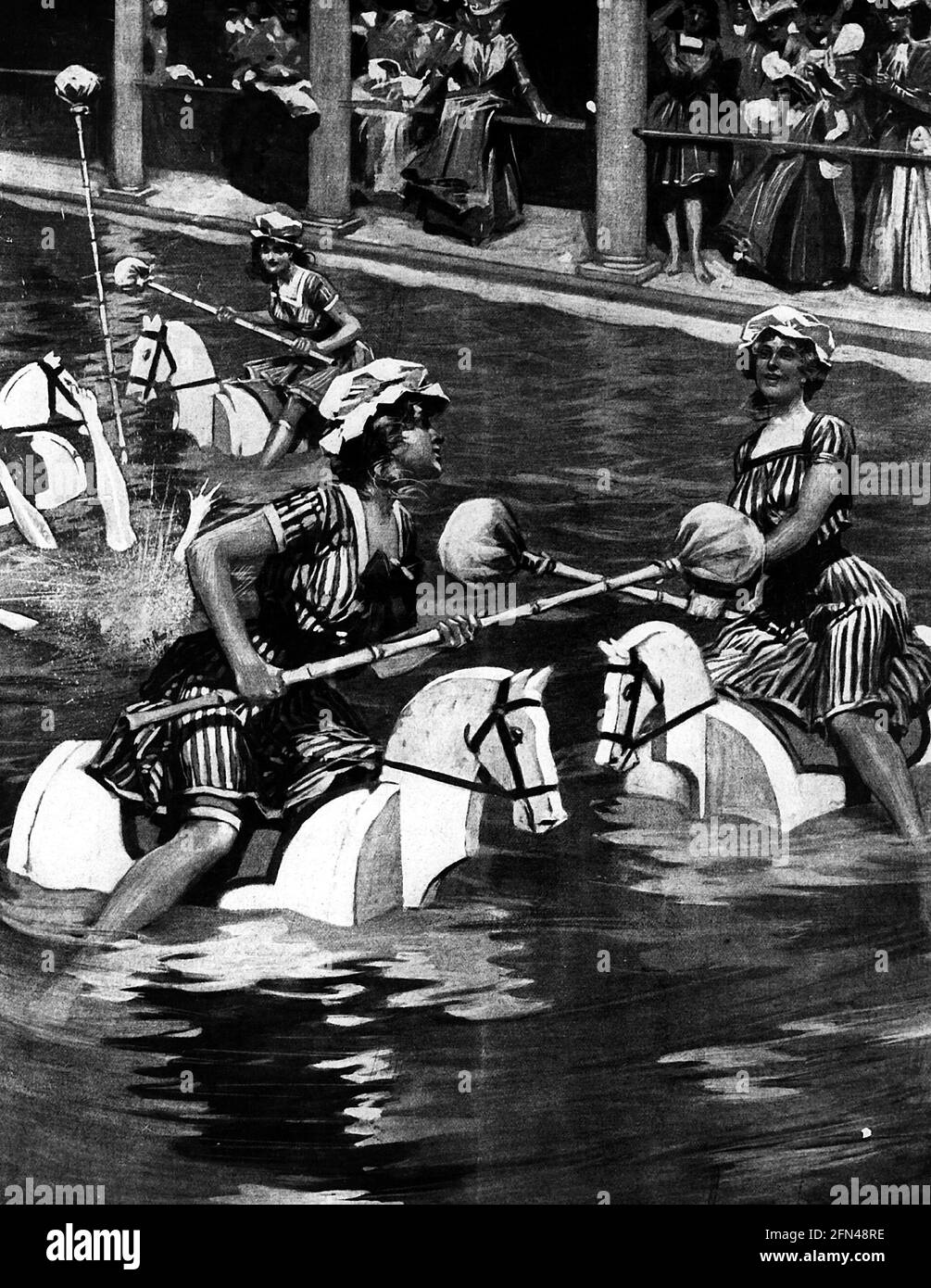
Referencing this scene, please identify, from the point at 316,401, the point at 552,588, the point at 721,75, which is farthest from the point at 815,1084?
the point at 721,75

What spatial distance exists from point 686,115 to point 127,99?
2.68m

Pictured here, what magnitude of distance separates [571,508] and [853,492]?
132 centimetres

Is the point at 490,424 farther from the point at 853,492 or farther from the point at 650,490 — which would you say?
the point at 853,492

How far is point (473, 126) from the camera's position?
7906mm

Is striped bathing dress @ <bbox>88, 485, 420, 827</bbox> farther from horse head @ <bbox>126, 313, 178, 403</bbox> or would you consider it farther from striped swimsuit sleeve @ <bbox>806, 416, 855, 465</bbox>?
striped swimsuit sleeve @ <bbox>806, 416, 855, 465</bbox>

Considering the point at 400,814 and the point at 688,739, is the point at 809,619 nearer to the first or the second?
the point at 688,739

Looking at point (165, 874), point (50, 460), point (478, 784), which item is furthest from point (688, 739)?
point (50, 460)

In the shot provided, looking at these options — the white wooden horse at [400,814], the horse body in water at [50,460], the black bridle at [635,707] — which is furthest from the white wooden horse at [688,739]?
the horse body in water at [50,460]

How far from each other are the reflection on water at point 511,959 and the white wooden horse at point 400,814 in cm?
11

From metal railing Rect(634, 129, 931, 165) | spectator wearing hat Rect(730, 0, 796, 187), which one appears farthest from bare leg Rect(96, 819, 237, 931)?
spectator wearing hat Rect(730, 0, 796, 187)

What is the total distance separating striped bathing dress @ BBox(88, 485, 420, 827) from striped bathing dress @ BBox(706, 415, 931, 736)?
62.3 inches

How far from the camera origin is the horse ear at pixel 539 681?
770 cm

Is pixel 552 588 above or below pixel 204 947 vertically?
above

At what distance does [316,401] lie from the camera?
7801 mm
